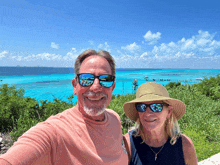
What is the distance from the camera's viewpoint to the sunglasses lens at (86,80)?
4.63 feet

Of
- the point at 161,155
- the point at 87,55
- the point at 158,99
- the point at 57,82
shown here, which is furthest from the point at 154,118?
the point at 57,82

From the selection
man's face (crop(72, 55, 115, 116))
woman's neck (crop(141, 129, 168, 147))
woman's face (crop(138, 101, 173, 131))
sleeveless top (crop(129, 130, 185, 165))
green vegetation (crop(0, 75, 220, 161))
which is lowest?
green vegetation (crop(0, 75, 220, 161))

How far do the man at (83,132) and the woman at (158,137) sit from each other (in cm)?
41

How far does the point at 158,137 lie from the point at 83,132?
1.17 meters

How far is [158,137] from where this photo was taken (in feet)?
6.31

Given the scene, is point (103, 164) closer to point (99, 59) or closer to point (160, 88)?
point (99, 59)

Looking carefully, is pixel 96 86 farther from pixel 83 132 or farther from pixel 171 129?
pixel 171 129

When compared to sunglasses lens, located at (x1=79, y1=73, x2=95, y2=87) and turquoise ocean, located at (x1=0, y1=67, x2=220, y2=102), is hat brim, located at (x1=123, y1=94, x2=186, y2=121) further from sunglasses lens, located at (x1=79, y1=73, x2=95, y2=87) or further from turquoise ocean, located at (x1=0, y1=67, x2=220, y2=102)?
sunglasses lens, located at (x1=79, y1=73, x2=95, y2=87)

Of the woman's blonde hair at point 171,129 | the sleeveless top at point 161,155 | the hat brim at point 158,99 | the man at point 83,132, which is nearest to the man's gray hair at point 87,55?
the man at point 83,132

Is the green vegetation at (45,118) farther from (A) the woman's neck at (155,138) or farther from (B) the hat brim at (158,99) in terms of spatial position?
(A) the woman's neck at (155,138)

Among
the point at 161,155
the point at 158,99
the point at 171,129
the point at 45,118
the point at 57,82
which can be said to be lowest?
the point at 57,82

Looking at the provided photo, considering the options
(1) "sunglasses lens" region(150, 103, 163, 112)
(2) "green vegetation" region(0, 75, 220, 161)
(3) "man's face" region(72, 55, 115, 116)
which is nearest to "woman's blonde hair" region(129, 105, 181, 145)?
(1) "sunglasses lens" region(150, 103, 163, 112)

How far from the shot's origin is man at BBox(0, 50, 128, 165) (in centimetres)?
101

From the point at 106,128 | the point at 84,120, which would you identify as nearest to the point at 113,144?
the point at 106,128
